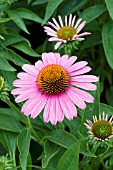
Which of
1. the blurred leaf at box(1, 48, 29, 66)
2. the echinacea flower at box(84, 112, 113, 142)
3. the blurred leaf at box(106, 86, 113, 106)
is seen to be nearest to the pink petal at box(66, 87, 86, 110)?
the echinacea flower at box(84, 112, 113, 142)

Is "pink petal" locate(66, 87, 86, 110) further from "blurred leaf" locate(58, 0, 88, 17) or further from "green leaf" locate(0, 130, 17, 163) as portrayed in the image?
"blurred leaf" locate(58, 0, 88, 17)

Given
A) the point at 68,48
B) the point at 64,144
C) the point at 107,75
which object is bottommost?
the point at 64,144

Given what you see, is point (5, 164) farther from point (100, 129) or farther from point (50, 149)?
point (100, 129)

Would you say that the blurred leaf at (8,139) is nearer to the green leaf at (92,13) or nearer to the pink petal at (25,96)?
the pink petal at (25,96)

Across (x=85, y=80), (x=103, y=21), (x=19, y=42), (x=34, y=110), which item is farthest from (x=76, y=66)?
(x=103, y=21)

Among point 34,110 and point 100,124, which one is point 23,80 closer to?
point 34,110

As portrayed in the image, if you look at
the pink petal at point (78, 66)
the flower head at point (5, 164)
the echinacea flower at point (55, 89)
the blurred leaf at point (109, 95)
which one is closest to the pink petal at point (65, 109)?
the echinacea flower at point (55, 89)
